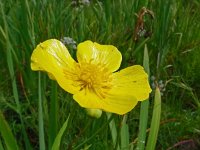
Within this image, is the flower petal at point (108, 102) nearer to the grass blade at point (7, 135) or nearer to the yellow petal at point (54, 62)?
the yellow petal at point (54, 62)

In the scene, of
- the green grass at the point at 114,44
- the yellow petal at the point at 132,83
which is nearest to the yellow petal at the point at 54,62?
the yellow petal at the point at 132,83

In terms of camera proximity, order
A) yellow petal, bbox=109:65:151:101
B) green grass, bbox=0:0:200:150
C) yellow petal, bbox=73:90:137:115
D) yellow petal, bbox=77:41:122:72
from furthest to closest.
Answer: green grass, bbox=0:0:200:150 → yellow petal, bbox=77:41:122:72 → yellow petal, bbox=109:65:151:101 → yellow petal, bbox=73:90:137:115

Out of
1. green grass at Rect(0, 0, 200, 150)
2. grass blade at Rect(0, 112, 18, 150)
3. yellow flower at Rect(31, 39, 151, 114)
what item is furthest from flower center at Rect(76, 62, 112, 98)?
green grass at Rect(0, 0, 200, 150)

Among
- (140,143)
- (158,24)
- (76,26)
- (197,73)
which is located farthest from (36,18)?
(140,143)

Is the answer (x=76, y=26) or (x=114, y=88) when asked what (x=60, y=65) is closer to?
(x=114, y=88)

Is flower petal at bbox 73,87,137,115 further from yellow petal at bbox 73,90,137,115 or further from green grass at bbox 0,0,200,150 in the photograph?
green grass at bbox 0,0,200,150

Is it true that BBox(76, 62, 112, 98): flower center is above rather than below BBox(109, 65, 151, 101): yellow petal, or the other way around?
above

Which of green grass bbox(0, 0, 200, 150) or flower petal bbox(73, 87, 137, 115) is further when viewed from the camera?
green grass bbox(0, 0, 200, 150)
